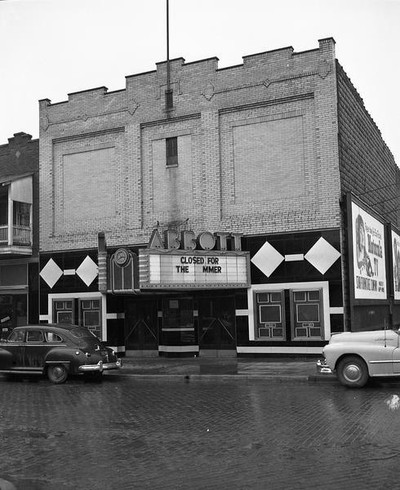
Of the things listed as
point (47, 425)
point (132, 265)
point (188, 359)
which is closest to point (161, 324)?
point (188, 359)

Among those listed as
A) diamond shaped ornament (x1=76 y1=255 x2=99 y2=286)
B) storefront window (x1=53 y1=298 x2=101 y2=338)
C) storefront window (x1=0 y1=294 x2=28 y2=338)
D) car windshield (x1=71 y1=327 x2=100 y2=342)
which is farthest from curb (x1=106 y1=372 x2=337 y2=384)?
storefront window (x1=0 y1=294 x2=28 y2=338)

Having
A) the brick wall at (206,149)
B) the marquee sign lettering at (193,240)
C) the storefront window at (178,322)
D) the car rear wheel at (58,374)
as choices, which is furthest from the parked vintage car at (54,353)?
the brick wall at (206,149)

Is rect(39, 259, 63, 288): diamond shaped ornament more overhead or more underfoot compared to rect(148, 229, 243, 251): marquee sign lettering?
more underfoot

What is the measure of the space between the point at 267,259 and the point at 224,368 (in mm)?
4705

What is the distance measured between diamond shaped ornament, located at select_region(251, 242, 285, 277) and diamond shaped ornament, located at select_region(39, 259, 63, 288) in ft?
28.7

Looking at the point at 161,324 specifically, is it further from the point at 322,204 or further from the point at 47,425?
the point at 47,425

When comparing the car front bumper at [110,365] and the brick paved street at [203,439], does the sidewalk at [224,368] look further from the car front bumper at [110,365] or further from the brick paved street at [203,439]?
the brick paved street at [203,439]

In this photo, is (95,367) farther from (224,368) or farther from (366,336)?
(366,336)

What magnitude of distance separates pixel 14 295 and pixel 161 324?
7.31 m

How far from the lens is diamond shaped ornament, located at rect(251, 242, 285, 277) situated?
2144cm

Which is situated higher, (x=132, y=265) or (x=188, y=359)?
(x=132, y=265)

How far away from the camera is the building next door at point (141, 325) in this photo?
24.1 m

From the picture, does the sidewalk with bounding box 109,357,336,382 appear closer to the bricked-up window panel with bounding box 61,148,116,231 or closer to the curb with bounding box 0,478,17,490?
the bricked-up window panel with bounding box 61,148,116,231

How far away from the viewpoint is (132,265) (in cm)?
2114
